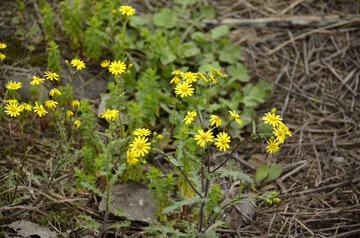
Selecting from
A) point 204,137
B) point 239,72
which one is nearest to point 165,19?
point 239,72

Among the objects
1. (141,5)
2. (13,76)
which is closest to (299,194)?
(13,76)

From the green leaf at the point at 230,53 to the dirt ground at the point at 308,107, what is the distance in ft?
0.72

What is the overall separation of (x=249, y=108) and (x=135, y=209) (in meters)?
1.78

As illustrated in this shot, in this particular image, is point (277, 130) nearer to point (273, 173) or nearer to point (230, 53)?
point (273, 173)

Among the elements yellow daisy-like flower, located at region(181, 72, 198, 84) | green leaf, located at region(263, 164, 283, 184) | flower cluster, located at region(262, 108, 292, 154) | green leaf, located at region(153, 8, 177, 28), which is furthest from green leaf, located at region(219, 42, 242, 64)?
flower cluster, located at region(262, 108, 292, 154)

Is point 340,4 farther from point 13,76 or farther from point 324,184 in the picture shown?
point 13,76

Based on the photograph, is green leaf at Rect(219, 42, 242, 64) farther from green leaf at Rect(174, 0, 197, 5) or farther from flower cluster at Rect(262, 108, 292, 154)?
flower cluster at Rect(262, 108, 292, 154)

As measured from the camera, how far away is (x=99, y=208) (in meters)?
2.59

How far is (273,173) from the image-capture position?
3062 millimetres

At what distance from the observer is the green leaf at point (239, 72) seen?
12.9 feet

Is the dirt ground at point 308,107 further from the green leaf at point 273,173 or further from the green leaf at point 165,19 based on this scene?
the green leaf at point 165,19

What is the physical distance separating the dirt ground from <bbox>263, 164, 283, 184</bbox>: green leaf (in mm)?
81

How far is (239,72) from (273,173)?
1.40 metres

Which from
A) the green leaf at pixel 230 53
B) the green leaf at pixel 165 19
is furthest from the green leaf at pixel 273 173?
the green leaf at pixel 165 19
